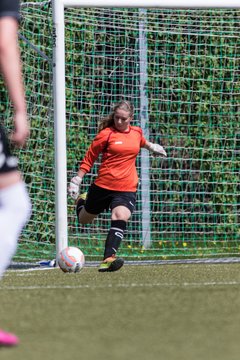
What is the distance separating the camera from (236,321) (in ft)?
16.8

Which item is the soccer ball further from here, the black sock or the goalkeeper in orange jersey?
the goalkeeper in orange jersey

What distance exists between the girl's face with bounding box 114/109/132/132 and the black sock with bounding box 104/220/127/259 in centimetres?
98

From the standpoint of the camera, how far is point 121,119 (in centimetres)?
997

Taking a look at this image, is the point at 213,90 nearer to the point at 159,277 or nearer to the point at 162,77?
the point at 162,77

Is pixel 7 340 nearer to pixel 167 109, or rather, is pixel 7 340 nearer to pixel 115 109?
pixel 115 109

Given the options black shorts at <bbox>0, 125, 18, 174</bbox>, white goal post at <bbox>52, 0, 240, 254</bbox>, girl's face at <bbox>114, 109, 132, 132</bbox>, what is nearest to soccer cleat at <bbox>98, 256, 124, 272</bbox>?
white goal post at <bbox>52, 0, 240, 254</bbox>

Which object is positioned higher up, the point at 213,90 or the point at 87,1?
the point at 87,1

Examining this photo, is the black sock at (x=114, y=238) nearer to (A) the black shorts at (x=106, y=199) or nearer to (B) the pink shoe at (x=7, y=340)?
(A) the black shorts at (x=106, y=199)

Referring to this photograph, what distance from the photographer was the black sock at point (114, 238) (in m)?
9.55

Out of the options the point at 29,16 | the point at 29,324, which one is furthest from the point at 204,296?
the point at 29,16

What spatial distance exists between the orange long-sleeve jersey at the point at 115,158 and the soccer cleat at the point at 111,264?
0.97 m

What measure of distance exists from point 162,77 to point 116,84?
59 centimetres

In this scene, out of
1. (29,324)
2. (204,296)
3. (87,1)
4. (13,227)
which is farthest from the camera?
(87,1)

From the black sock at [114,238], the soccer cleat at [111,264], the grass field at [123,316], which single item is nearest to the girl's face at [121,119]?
the black sock at [114,238]
